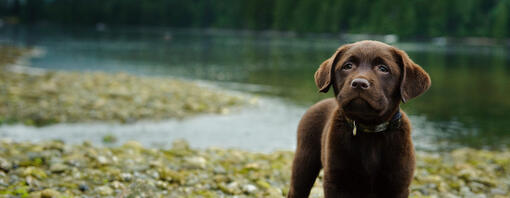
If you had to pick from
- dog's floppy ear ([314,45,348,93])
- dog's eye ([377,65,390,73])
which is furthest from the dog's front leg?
dog's eye ([377,65,390,73])

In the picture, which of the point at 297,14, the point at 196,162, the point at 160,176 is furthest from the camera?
the point at 297,14

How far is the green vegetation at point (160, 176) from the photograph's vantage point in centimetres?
657

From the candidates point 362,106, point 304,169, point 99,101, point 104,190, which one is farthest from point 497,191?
point 99,101

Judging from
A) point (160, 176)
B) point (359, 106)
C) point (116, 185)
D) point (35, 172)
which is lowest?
point (160, 176)

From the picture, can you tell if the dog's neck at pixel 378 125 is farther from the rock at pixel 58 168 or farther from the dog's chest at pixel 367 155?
the rock at pixel 58 168

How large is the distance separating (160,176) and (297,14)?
126m

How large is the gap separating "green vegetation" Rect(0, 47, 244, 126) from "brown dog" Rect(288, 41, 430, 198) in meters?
13.9

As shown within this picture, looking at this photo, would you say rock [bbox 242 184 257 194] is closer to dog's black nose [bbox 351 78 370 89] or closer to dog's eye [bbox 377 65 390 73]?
dog's eye [bbox 377 65 390 73]

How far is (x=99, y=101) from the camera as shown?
1845 cm

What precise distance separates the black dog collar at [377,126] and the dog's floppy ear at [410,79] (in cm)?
24

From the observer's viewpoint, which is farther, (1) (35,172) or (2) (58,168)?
(2) (58,168)

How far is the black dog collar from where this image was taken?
3.77 m

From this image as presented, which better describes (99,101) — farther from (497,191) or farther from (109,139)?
(497,191)

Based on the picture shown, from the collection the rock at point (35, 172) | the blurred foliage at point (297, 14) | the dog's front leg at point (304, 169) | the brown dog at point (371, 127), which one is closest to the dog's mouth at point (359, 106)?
the brown dog at point (371, 127)
